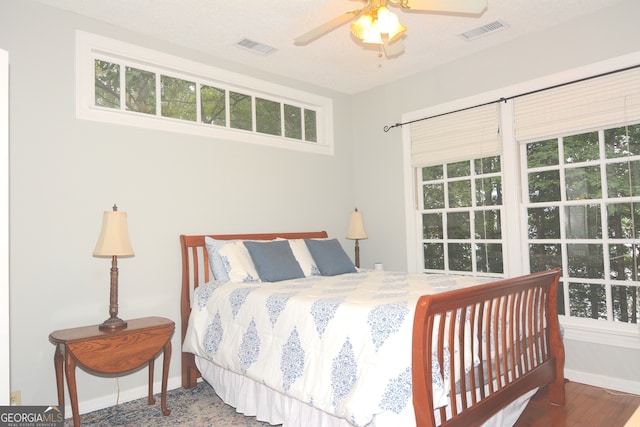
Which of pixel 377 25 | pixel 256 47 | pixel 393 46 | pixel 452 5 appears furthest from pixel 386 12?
pixel 256 47

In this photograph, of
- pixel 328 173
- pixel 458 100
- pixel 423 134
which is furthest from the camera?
pixel 328 173

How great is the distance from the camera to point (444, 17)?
3223 millimetres

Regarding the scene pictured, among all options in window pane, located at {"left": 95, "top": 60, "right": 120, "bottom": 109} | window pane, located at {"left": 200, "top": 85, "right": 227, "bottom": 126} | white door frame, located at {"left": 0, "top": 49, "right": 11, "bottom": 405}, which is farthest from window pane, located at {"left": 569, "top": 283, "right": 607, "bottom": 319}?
window pane, located at {"left": 95, "top": 60, "right": 120, "bottom": 109}

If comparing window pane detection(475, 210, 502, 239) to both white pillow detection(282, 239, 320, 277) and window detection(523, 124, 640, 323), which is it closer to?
window detection(523, 124, 640, 323)

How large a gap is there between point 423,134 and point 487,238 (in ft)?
3.95

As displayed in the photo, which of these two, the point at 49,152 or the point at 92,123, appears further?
the point at 92,123

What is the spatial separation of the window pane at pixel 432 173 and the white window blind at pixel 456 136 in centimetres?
10

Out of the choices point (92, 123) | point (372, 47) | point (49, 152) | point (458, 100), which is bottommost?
point (49, 152)

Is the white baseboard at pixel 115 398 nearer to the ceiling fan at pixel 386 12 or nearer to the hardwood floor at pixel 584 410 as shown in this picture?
the hardwood floor at pixel 584 410

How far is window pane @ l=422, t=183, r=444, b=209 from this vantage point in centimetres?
425

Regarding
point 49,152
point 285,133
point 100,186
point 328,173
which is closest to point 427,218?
point 328,173

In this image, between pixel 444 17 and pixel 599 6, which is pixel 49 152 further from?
pixel 599 6

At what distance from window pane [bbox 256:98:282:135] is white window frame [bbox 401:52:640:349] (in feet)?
4.30

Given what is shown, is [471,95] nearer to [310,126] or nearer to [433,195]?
[433,195]
